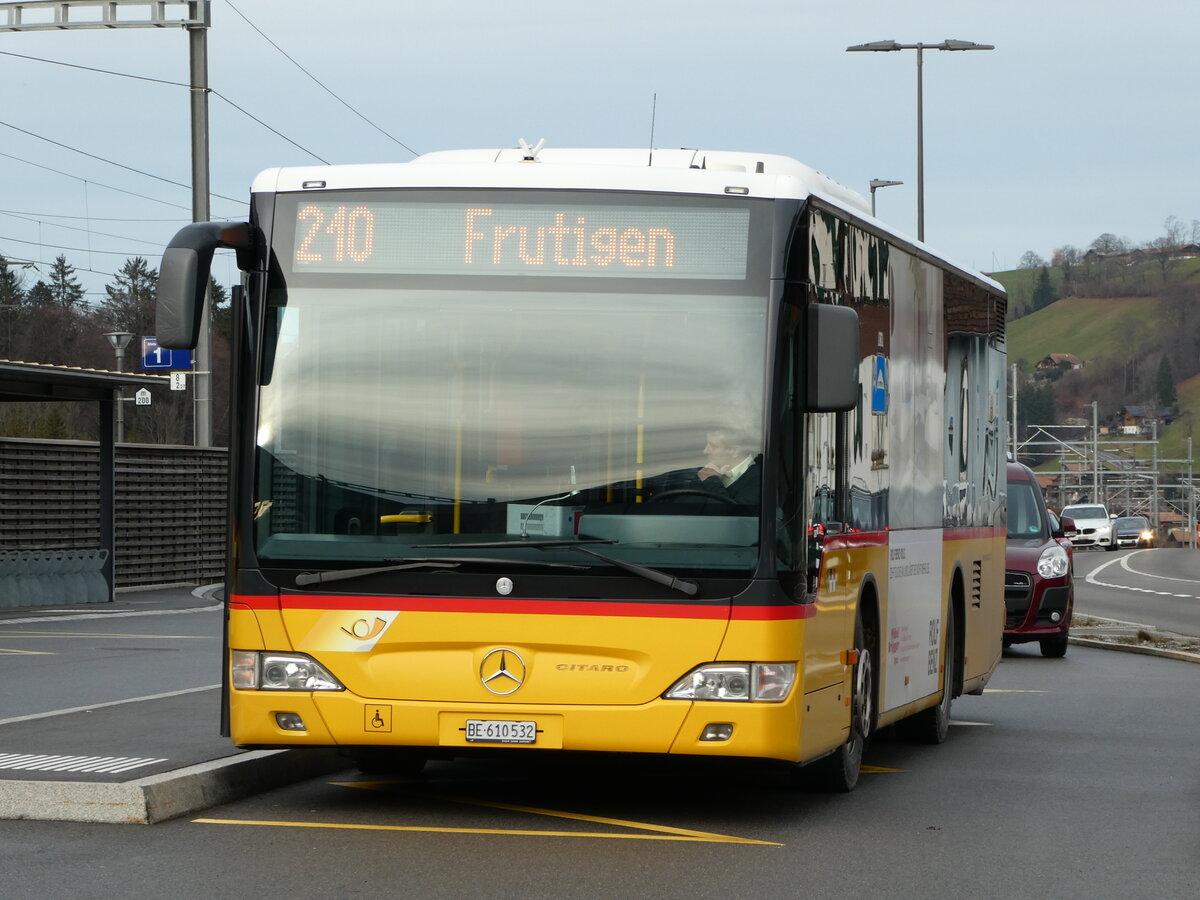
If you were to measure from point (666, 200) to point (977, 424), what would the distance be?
18.4 feet

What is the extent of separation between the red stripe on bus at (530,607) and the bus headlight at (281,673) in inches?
8.5

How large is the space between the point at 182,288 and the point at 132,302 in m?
88.4

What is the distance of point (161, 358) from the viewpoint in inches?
1122

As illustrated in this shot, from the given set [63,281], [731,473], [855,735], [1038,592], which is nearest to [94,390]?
[1038,592]

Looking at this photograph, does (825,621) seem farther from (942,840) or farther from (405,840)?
(405,840)

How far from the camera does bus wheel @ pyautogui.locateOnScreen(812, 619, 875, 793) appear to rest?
32.2 ft

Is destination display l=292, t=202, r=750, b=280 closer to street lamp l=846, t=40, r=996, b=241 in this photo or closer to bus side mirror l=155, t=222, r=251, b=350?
bus side mirror l=155, t=222, r=251, b=350

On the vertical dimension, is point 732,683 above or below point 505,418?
below

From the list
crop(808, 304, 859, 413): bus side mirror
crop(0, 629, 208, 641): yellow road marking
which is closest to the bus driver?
crop(808, 304, 859, 413): bus side mirror

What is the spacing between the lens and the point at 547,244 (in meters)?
8.66

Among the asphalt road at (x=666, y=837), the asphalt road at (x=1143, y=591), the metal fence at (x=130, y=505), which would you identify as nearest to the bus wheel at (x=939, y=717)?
the asphalt road at (x=666, y=837)

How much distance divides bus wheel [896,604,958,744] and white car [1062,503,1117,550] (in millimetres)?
68355

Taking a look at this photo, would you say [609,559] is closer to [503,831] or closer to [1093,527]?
[503,831]

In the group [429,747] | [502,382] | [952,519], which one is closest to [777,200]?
[502,382]
